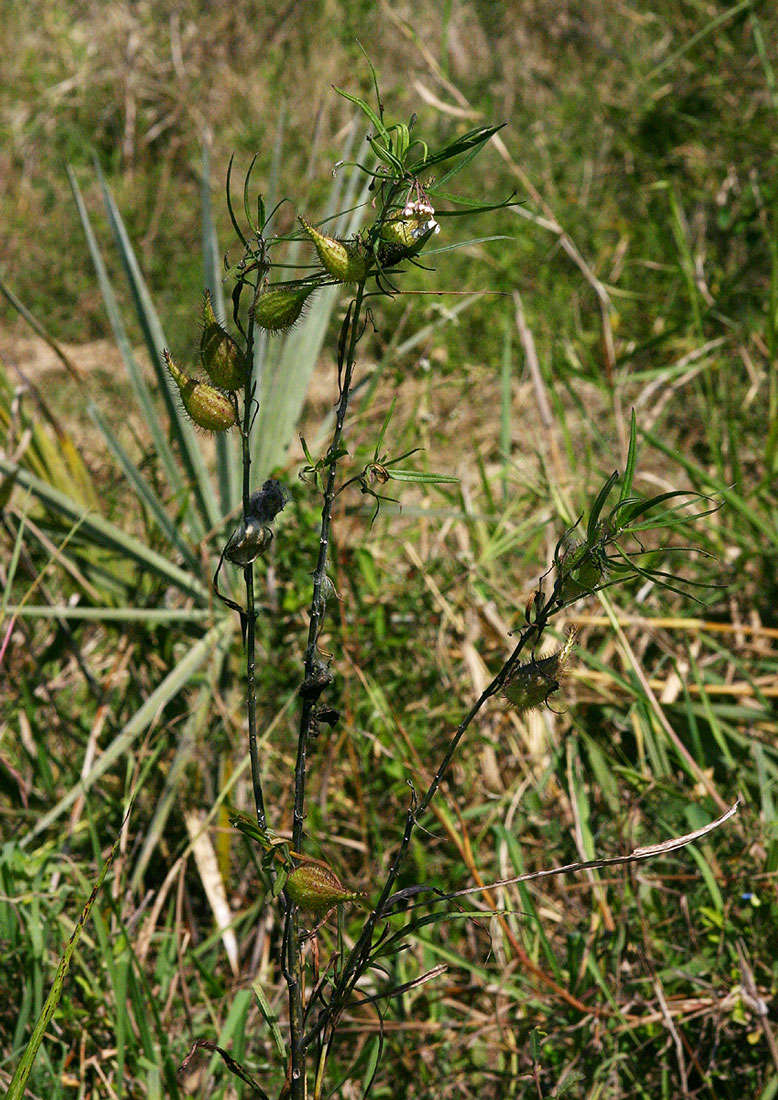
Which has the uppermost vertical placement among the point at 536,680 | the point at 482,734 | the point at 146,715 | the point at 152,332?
the point at 152,332

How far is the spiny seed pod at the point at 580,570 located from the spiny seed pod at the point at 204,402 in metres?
0.24

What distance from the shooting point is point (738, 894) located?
1.33 meters

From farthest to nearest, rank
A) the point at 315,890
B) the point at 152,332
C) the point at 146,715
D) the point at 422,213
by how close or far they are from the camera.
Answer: the point at 152,332 → the point at 146,715 → the point at 315,890 → the point at 422,213

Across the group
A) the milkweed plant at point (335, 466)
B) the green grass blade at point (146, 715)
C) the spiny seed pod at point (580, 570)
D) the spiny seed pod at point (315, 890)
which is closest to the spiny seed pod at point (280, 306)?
the milkweed plant at point (335, 466)

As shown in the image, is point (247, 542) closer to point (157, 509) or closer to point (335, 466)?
point (335, 466)

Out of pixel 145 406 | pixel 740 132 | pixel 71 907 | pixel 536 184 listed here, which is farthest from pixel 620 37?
pixel 71 907

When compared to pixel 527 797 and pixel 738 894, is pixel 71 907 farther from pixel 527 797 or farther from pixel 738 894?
pixel 738 894

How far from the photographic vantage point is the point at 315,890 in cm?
69

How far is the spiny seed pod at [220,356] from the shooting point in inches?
25.4

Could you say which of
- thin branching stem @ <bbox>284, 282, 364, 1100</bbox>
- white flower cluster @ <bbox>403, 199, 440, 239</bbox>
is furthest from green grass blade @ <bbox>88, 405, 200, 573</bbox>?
white flower cluster @ <bbox>403, 199, 440, 239</bbox>

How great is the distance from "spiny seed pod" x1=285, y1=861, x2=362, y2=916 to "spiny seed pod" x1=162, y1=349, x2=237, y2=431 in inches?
12.3

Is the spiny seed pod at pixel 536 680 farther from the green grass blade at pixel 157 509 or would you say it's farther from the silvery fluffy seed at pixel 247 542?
the green grass blade at pixel 157 509

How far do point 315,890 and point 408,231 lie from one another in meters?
0.44

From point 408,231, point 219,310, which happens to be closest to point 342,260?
point 408,231
